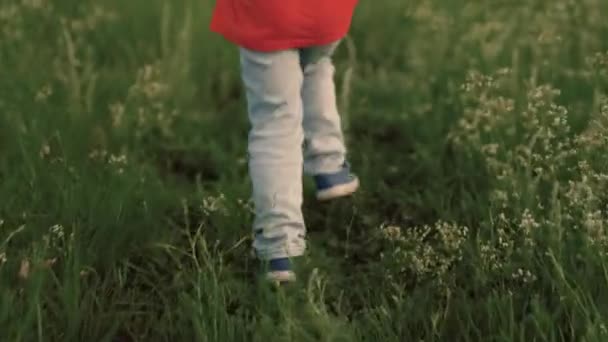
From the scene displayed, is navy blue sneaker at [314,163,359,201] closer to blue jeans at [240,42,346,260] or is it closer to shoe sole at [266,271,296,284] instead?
blue jeans at [240,42,346,260]

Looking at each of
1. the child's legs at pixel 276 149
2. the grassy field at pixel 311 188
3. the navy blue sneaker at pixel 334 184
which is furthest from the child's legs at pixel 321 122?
the child's legs at pixel 276 149

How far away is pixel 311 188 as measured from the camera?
149 inches

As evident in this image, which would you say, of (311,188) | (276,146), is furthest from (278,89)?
(311,188)

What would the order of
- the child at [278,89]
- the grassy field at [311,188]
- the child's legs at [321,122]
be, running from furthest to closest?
the child's legs at [321,122] → the child at [278,89] → the grassy field at [311,188]

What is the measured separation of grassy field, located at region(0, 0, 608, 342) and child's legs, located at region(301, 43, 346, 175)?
0.19m

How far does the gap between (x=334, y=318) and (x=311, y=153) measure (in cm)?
82

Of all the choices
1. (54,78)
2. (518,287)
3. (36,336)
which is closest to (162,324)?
(36,336)

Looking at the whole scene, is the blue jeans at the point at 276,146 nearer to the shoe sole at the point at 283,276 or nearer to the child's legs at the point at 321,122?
the shoe sole at the point at 283,276

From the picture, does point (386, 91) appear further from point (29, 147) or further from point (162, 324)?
point (162, 324)

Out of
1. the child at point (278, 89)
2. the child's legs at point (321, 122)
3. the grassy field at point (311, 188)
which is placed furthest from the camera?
the child's legs at point (321, 122)

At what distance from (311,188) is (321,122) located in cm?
34

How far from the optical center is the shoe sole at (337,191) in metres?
3.56

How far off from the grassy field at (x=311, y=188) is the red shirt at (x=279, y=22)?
50 cm

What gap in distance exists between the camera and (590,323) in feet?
8.49
